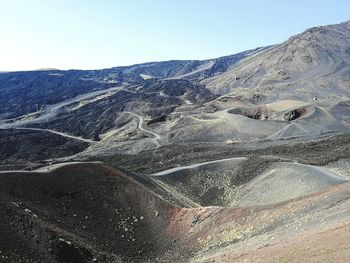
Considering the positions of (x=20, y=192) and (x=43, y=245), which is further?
(x=20, y=192)

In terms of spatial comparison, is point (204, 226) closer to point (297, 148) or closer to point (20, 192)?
point (20, 192)

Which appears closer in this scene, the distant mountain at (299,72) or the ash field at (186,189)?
the ash field at (186,189)

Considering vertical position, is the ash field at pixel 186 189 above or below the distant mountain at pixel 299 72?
below

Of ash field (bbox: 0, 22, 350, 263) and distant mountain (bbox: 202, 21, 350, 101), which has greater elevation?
distant mountain (bbox: 202, 21, 350, 101)

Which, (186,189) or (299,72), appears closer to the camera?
(186,189)

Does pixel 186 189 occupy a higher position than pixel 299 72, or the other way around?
pixel 299 72

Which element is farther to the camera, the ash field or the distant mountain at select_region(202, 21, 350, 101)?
the distant mountain at select_region(202, 21, 350, 101)

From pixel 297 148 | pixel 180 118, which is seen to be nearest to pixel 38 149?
pixel 180 118

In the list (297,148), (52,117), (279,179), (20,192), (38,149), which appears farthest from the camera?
(52,117)
